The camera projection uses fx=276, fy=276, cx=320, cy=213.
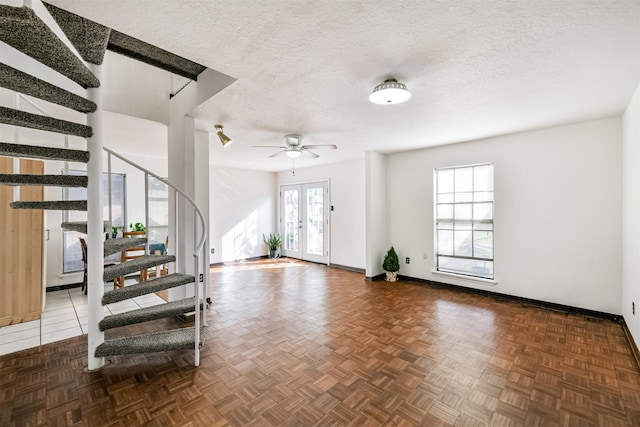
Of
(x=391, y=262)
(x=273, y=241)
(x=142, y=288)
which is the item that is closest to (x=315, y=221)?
(x=273, y=241)

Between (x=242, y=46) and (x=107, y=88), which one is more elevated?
(x=107, y=88)

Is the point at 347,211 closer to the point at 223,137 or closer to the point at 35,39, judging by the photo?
the point at 223,137

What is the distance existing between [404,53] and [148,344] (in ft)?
10.4

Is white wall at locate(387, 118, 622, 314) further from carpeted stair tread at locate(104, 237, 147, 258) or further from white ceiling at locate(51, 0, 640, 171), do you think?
carpeted stair tread at locate(104, 237, 147, 258)

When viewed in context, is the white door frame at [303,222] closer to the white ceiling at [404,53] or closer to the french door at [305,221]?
the french door at [305,221]

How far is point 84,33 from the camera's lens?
2.05m

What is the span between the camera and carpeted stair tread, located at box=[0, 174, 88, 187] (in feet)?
6.72

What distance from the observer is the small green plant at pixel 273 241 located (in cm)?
769

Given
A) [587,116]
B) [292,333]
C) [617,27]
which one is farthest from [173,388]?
[587,116]

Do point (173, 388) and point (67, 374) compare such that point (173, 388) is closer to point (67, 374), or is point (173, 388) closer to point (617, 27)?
point (67, 374)

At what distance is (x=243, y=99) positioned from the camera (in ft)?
9.42

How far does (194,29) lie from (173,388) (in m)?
2.57

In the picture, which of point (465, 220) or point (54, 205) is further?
point (465, 220)

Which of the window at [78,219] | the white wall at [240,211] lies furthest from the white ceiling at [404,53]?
the white wall at [240,211]
